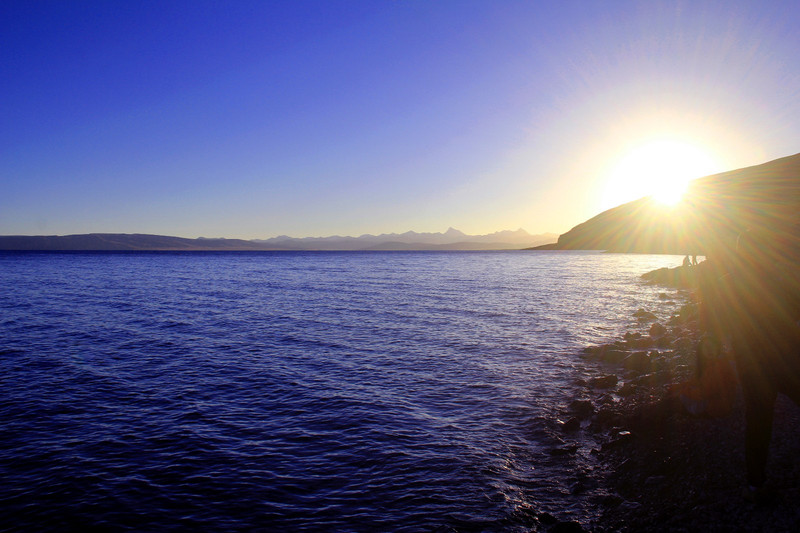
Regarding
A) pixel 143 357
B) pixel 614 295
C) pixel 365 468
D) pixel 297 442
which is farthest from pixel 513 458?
pixel 614 295

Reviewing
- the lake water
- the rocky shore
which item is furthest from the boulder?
the lake water

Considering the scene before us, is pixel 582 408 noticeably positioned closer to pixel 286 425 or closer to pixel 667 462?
pixel 667 462

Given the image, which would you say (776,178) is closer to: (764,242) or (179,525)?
(764,242)

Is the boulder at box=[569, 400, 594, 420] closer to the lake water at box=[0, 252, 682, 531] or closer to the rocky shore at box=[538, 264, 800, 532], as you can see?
the rocky shore at box=[538, 264, 800, 532]

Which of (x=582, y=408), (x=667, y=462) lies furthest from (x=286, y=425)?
(x=667, y=462)

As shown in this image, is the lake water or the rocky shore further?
the lake water

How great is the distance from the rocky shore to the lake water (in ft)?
2.41

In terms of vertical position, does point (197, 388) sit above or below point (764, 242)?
below

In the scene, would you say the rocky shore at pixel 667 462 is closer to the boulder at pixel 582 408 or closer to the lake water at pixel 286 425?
the boulder at pixel 582 408

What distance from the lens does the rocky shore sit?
7.86 metres

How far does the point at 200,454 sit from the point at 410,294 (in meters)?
40.2

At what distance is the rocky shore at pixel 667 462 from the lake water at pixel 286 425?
2.41ft

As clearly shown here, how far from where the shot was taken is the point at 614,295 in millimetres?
51219

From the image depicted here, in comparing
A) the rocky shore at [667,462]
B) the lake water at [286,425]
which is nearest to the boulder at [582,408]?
the rocky shore at [667,462]
